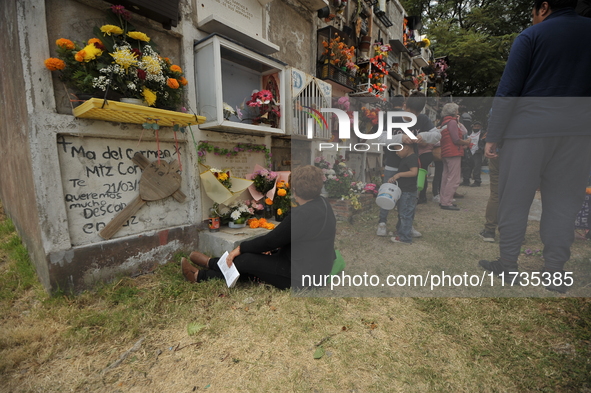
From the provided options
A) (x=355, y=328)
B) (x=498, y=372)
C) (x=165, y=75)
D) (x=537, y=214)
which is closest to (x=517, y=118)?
(x=537, y=214)

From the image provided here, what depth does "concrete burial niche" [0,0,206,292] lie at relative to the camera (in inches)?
105

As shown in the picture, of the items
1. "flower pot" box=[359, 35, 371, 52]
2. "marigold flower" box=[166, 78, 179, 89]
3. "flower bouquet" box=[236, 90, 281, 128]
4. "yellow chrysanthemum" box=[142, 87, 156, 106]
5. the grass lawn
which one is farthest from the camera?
"flower pot" box=[359, 35, 371, 52]

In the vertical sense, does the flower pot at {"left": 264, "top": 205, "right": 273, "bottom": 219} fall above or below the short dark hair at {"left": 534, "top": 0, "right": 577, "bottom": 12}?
below

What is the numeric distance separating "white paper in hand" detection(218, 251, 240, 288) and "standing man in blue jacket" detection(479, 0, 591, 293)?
8.36ft

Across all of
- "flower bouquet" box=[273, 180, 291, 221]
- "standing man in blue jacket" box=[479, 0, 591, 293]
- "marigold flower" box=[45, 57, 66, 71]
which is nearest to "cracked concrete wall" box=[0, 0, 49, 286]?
"marigold flower" box=[45, 57, 66, 71]

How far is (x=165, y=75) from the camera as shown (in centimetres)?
327

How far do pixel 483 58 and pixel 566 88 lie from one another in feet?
52.4

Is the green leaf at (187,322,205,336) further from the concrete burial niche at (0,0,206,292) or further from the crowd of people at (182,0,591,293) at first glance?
the concrete burial niche at (0,0,206,292)

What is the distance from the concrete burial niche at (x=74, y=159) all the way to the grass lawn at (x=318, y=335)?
0.43 m

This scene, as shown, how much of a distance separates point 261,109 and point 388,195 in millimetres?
2769

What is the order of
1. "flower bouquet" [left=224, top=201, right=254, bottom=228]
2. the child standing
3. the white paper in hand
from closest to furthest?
the child standing → the white paper in hand → "flower bouquet" [left=224, top=201, right=254, bottom=228]

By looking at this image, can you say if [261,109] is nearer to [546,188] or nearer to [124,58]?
[124,58]

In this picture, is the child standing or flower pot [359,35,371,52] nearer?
the child standing

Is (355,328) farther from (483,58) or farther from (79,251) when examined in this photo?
(483,58)
